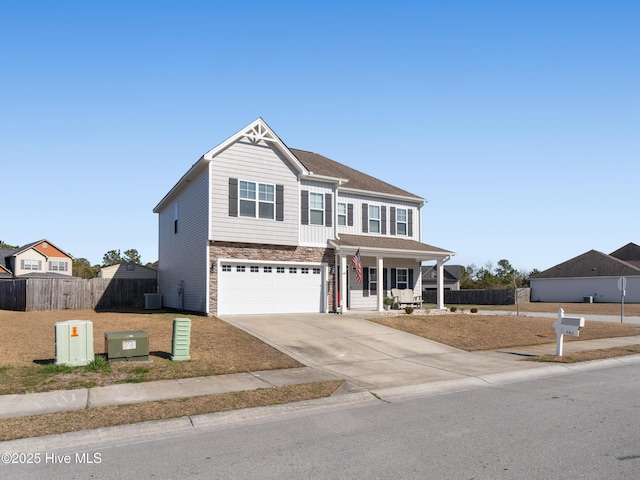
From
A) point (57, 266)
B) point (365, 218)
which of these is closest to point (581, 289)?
point (365, 218)

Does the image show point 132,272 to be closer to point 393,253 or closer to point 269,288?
point 269,288

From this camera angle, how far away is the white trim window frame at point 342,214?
2617cm

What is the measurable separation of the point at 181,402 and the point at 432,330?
12.7m

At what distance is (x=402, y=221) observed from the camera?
1129 inches

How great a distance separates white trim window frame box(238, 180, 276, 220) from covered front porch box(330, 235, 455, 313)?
11.6 feet

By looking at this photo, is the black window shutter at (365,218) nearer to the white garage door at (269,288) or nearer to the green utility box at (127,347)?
the white garage door at (269,288)

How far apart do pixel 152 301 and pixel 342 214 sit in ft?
38.5

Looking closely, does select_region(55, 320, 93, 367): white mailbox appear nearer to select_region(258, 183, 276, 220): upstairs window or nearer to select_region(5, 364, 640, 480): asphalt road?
select_region(5, 364, 640, 480): asphalt road

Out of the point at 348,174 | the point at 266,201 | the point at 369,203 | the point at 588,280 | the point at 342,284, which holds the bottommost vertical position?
the point at 588,280

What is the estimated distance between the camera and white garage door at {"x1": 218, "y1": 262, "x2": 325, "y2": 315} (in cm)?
2133

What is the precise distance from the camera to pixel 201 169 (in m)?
22.0

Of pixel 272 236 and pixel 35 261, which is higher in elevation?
pixel 272 236

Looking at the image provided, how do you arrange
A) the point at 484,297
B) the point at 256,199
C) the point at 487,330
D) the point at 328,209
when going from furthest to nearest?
the point at 484,297, the point at 328,209, the point at 256,199, the point at 487,330

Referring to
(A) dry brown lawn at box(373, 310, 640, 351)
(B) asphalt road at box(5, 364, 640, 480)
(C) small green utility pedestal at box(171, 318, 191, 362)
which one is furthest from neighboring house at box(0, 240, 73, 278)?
(B) asphalt road at box(5, 364, 640, 480)
